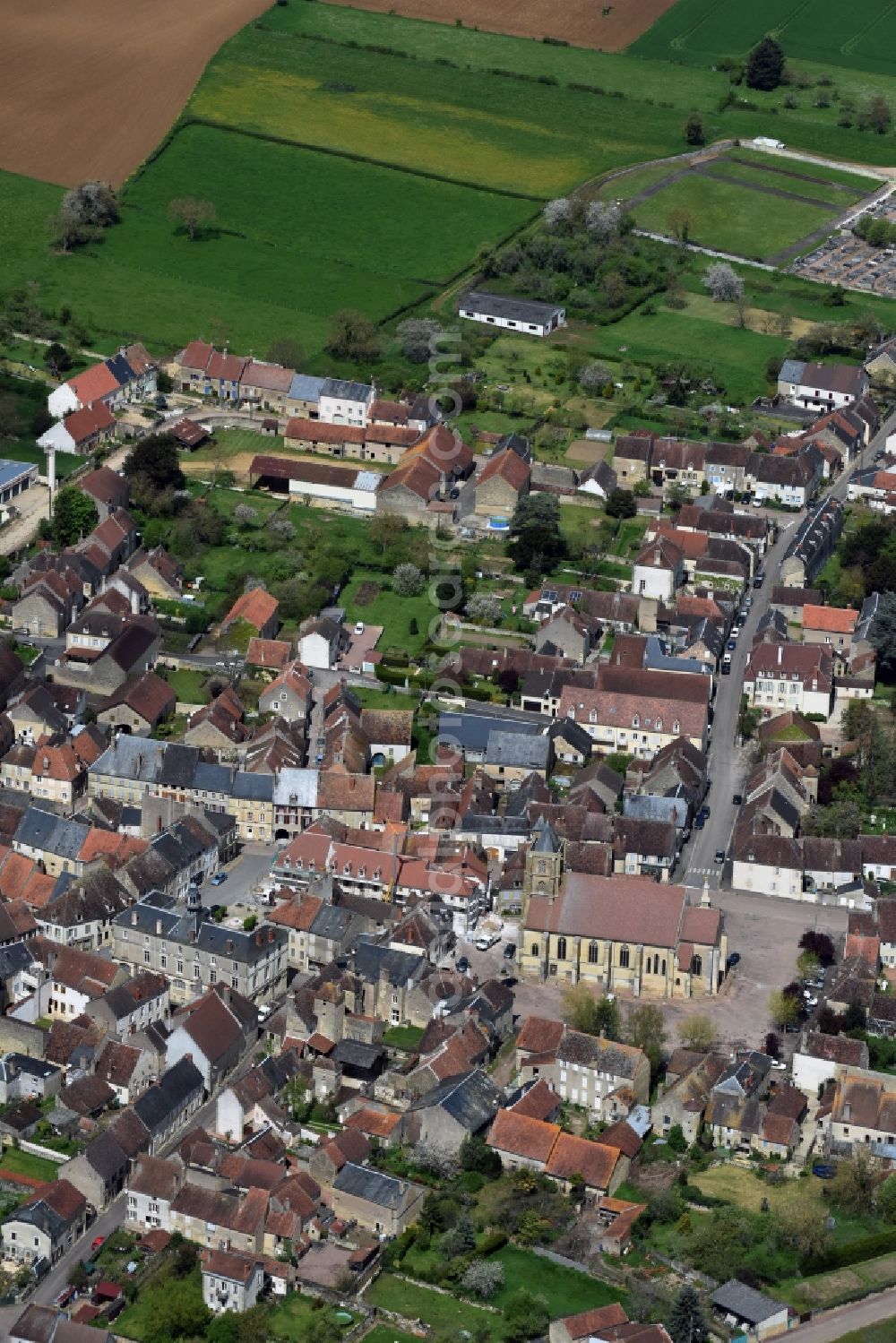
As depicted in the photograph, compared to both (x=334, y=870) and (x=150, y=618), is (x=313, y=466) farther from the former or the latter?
(x=334, y=870)

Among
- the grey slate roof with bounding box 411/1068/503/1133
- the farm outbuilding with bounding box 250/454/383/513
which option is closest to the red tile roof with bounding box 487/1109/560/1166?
the grey slate roof with bounding box 411/1068/503/1133

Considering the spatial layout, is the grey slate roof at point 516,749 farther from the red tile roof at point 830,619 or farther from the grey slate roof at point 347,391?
the grey slate roof at point 347,391

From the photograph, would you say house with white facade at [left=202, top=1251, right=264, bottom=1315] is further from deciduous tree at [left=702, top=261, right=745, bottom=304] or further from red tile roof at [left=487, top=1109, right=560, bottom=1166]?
deciduous tree at [left=702, top=261, right=745, bottom=304]

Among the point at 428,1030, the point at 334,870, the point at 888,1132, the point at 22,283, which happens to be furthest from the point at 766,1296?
the point at 22,283

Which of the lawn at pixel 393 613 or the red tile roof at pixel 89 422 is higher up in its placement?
the lawn at pixel 393 613

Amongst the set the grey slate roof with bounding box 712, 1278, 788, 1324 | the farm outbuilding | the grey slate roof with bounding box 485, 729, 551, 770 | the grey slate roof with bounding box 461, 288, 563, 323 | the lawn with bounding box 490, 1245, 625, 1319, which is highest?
the grey slate roof with bounding box 712, 1278, 788, 1324

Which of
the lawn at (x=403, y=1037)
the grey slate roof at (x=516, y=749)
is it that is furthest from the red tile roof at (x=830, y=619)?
the lawn at (x=403, y=1037)

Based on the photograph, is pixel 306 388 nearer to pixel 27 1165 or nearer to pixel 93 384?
pixel 93 384
